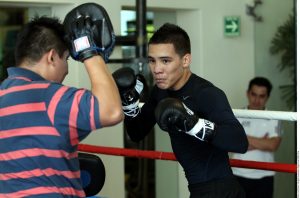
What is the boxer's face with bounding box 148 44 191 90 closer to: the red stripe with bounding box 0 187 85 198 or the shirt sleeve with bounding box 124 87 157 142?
the shirt sleeve with bounding box 124 87 157 142

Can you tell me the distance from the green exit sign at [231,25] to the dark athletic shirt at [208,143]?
8.99 ft

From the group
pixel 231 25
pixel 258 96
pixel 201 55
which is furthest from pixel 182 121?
pixel 231 25

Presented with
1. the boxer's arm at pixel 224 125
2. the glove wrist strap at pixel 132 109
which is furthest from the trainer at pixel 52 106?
the glove wrist strap at pixel 132 109

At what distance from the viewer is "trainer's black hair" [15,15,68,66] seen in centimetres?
182

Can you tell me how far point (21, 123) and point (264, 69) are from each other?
4078 mm

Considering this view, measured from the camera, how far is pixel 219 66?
201 inches

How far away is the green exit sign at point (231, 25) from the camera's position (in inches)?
201

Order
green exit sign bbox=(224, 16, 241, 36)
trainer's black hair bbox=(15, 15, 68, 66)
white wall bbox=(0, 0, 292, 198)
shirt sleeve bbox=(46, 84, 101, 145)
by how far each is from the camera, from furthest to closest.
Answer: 1. green exit sign bbox=(224, 16, 241, 36)
2. white wall bbox=(0, 0, 292, 198)
3. trainer's black hair bbox=(15, 15, 68, 66)
4. shirt sleeve bbox=(46, 84, 101, 145)

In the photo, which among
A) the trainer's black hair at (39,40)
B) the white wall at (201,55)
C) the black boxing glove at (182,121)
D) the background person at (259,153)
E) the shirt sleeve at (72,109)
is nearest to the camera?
the shirt sleeve at (72,109)

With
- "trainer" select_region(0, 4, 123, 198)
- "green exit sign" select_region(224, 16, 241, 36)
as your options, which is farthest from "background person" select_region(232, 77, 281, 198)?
"trainer" select_region(0, 4, 123, 198)

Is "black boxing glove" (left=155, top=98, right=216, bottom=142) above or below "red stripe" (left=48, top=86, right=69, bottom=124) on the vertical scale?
below

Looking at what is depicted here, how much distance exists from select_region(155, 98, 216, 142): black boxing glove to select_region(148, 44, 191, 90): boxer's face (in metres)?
0.27

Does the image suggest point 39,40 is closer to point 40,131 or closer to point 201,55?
point 40,131

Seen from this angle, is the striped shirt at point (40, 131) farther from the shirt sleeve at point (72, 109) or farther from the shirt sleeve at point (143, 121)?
the shirt sleeve at point (143, 121)
